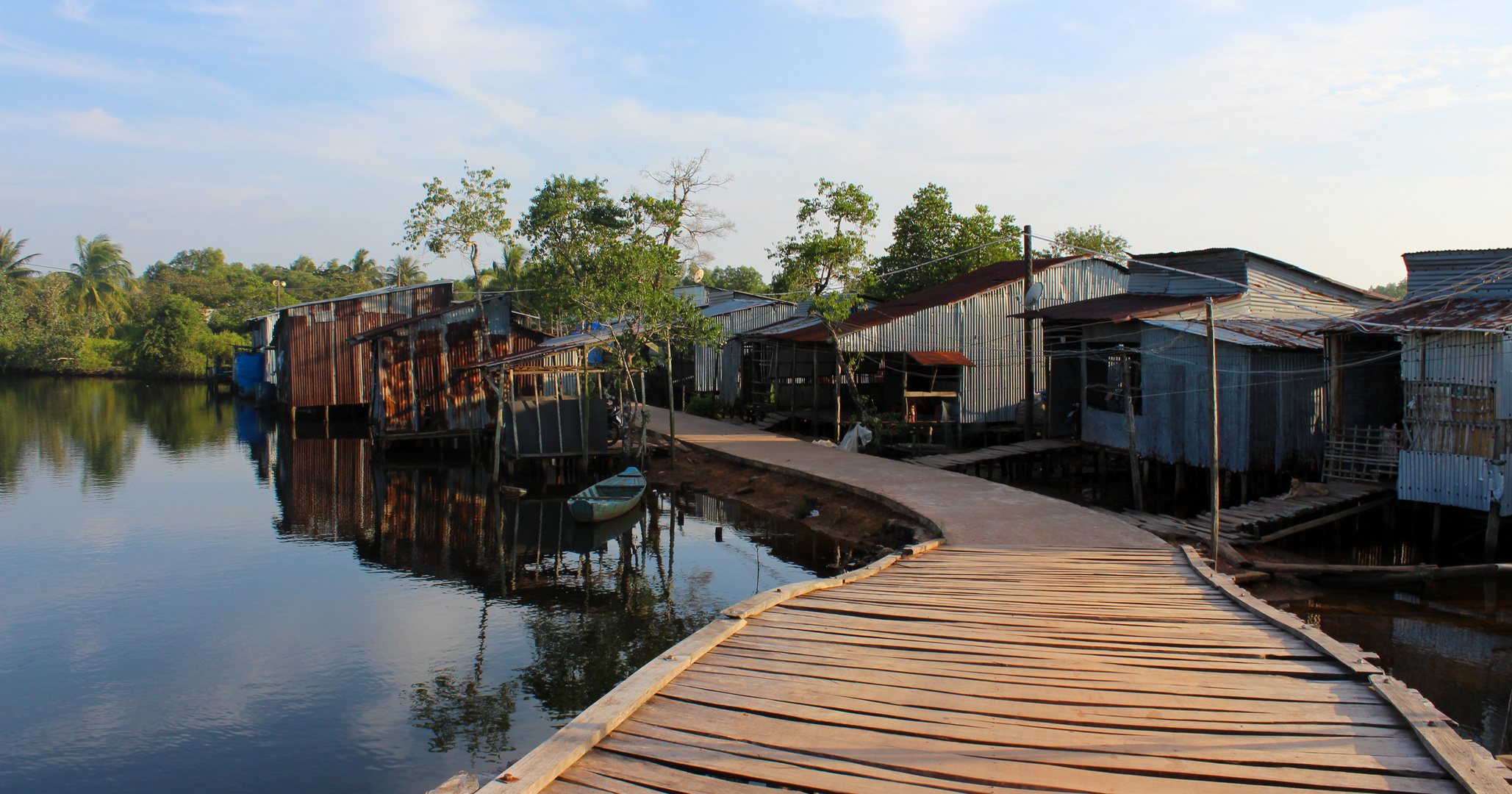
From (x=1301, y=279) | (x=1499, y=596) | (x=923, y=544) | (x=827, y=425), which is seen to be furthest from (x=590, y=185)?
(x=1499, y=596)

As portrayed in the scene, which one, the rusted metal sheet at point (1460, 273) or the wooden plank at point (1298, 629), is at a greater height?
the rusted metal sheet at point (1460, 273)

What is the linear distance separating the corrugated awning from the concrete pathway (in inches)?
130

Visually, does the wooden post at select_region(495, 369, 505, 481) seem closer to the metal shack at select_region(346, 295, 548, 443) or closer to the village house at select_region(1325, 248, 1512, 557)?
the metal shack at select_region(346, 295, 548, 443)

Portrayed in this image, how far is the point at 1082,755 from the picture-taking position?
456cm

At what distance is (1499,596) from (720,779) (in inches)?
482

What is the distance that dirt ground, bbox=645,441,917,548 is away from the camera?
45.8 feet

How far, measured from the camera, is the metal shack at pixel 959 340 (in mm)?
22031

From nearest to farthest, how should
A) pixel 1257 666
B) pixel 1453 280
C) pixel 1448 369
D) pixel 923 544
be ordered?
1. pixel 1257 666
2. pixel 923 544
3. pixel 1448 369
4. pixel 1453 280

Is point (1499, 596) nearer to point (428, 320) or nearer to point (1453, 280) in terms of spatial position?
point (1453, 280)

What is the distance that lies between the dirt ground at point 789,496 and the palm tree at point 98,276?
5761 centimetres

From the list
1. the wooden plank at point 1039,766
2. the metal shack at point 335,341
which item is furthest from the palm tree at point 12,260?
the wooden plank at point 1039,766

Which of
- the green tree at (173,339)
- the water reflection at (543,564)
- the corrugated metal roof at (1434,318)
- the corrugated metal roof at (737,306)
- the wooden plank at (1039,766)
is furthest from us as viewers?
the green tree at (173,339)

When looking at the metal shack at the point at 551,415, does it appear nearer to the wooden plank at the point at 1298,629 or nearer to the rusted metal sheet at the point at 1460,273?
the wooden plank at the point at 1298,629

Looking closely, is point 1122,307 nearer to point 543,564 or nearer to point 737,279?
point 543,564
